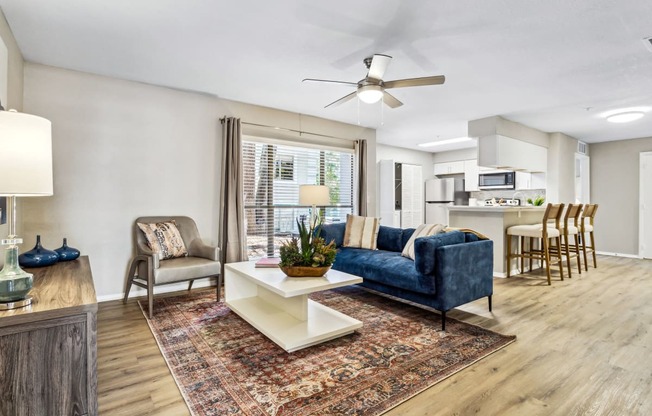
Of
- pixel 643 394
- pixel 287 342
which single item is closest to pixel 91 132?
pixel 287 342

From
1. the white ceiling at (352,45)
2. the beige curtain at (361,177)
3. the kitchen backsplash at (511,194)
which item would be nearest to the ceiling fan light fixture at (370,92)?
the white ceiling at (352,45)

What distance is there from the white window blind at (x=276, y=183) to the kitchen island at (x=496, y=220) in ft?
7.10

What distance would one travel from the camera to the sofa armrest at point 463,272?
2.79 m

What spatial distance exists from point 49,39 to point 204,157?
185 centimetres

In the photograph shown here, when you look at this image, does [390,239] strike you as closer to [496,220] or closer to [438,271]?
[438,271]

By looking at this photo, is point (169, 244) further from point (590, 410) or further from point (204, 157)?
point (590, 410)

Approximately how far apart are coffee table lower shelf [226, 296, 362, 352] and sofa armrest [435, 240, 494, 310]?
2.57 ft

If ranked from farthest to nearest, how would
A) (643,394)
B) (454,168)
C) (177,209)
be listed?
1. (454,168)
2. (177,209)
3. (643,394)

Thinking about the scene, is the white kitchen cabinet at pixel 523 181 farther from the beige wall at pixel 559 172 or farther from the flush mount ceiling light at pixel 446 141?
the flush mount ceiling light at pixel 446 141

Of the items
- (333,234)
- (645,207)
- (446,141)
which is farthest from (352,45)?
(645,207)

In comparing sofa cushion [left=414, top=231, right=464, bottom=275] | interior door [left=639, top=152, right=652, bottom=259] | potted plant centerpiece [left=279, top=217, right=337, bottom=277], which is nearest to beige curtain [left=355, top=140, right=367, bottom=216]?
sofa cushion [left=414, top=231, right=464, bottom=275]

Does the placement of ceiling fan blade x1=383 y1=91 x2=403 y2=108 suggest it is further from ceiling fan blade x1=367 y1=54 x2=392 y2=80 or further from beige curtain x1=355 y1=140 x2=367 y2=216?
beige curtain x1=355 y1=140 x2=367 y2=216

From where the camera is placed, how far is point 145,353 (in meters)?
2.43

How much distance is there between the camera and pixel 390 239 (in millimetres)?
4363
